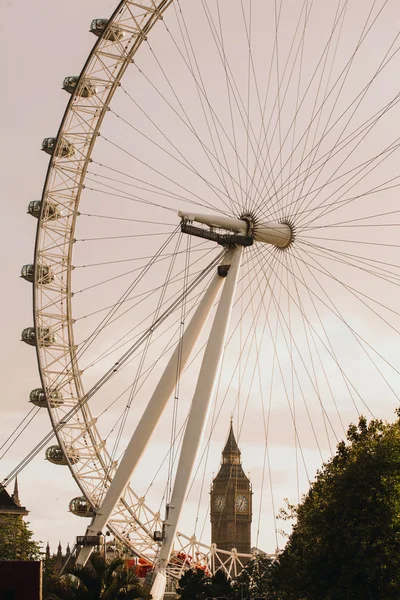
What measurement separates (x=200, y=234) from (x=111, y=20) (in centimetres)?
1575

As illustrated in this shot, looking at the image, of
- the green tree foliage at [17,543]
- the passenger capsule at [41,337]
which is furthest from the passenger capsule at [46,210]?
the green tree foliage at [17,543]

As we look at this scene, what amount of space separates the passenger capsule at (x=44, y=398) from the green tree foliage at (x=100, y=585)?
2451 centimetres

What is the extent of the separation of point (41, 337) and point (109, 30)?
1714 centimetres

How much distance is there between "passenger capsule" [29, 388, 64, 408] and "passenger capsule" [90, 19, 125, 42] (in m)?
19.5

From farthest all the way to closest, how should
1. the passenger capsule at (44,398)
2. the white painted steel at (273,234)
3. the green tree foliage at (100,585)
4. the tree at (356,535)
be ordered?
the passenger capsule at (44,398)
the white painted steel at (273,234)
the tree at (356,535)
the green tree foliage at (100,585)

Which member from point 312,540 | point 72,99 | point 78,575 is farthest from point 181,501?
point 72,99

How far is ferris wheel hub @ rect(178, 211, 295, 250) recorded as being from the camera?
198 feet

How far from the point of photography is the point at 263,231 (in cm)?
6116

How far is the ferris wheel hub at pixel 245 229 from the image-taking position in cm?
6050

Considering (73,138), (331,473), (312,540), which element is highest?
(73,138)

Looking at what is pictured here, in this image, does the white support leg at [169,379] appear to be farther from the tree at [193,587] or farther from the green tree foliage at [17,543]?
the green tree foliage at [17,543]

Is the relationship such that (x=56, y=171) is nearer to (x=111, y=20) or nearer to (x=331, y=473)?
(x=111, y=20)

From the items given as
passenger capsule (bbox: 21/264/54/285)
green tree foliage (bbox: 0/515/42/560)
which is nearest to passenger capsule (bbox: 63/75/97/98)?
passenger capsule (bbox: 21/264/54/285)

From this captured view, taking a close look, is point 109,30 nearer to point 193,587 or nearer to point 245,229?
point 245,229
